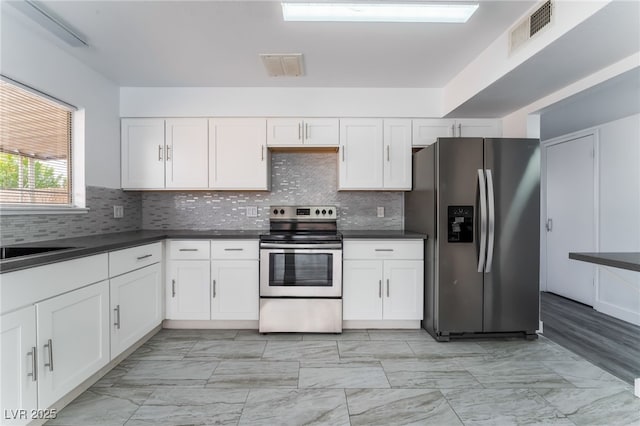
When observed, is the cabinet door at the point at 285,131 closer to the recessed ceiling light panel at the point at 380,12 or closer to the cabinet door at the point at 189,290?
the recessed ceiling light panel at the point at 380,12

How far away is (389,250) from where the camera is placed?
2.91 meters

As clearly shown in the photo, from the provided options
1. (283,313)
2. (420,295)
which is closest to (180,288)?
(283,313)

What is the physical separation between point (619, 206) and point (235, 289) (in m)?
4.39

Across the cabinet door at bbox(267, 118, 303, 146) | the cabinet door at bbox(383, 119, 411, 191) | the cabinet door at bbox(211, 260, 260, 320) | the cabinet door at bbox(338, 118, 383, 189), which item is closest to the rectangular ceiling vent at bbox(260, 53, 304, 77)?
the cabinet door at bbox(267, 118, 303, 146)

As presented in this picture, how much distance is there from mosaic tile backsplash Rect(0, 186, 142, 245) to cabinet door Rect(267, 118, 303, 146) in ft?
5.56

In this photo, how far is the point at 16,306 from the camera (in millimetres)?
1432

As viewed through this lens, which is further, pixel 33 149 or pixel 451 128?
pixel 451 128

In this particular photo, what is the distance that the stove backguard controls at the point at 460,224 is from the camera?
264 cm

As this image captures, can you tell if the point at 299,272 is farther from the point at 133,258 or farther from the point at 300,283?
the point at 133,258

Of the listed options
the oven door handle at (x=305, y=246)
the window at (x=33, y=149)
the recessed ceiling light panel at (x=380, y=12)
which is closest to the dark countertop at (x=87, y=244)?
the oven door handle at (x=305, y=246)

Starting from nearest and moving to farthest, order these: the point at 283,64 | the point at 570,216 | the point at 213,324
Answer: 1. the point at 283,64
2. the point at 213,324
3. the point at 570,216

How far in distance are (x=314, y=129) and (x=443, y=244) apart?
174 cm

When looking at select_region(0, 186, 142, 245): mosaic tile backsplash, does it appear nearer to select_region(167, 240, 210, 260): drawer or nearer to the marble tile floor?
select_region(167, 240, 210, 260): drawer

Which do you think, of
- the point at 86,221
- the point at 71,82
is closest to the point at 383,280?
the point at 86,221
